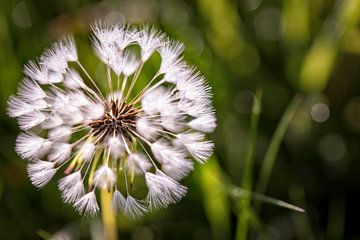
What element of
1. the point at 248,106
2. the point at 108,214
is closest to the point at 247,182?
the point at 108,214

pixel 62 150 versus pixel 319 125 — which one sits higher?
pixel 62 150

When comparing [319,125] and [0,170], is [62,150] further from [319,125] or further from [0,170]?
[319,125]

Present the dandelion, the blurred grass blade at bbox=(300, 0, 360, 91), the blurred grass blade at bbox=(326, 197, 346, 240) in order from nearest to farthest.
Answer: the dandelion < the blurred grass blade at bbox=(326, 197, 346, 240) < the blurred grass blade at bbox=(300, 0, 360, 91)

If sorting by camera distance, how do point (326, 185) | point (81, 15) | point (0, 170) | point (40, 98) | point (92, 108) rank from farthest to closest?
point (81, 15) < point (326, 185) < point (0, 170) < point (40, 98) < point (92, 108)

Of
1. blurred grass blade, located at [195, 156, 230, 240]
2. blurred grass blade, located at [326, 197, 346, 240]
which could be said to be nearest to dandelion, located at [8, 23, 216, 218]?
blurred grass blade, located at [195, 156, 230, 240]

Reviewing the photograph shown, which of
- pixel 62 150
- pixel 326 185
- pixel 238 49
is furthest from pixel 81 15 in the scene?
pixel 62 150

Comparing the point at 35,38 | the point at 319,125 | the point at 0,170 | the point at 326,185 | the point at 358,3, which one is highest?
the point at 35,38

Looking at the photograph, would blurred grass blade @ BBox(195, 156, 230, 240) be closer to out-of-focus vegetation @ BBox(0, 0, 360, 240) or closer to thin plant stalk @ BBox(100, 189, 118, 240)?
out-of-focus vegetation @ BBox(0, 0, 360, 240)
